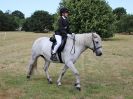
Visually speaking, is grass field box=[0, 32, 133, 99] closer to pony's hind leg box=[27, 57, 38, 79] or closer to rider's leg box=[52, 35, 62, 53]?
pony's hind leg box=[27, 57, 38, 79]

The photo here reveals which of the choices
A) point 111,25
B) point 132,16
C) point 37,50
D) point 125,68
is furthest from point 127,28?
point 37,50

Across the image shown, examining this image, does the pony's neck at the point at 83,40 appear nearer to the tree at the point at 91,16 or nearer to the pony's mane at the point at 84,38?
the pony's mane at the point at 84,38

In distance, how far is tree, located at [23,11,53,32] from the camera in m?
78.2

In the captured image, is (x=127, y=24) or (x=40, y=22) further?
(x=127, y=24)

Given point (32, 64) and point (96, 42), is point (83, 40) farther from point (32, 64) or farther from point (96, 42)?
point (32, 64)

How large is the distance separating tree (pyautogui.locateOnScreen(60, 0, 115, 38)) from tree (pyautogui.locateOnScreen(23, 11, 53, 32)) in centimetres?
3486

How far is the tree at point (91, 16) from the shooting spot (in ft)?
137

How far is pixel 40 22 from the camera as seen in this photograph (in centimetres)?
7788

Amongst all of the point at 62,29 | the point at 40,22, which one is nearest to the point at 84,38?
the point at 62,29

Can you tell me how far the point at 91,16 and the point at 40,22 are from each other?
36.4 meters

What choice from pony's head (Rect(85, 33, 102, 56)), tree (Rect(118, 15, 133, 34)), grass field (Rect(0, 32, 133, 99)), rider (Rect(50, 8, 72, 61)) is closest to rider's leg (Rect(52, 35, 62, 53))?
rider (Rect(50, 8, 72, 61))

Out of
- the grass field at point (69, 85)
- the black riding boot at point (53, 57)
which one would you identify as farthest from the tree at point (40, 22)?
the black riding boot at point (53, 57)

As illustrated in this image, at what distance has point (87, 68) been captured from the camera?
669 inches

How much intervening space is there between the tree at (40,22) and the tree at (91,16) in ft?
114
